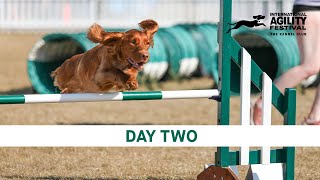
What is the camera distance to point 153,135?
10.9ft

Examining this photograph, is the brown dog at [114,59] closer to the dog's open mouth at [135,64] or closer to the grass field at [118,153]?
the dog's open mouth at [135,64]

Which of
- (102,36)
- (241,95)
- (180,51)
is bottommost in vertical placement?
(180,51)

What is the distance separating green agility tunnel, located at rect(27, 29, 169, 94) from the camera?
7.80m

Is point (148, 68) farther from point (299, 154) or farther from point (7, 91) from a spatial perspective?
point (299, 154)

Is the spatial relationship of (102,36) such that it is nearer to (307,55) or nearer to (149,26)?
(149,26)

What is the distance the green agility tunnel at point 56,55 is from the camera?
7.80 metres

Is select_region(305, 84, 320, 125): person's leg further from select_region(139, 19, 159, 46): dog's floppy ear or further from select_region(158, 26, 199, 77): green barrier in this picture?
select_region(158, 26, 199, 77): green barrier

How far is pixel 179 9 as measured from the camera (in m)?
15.9

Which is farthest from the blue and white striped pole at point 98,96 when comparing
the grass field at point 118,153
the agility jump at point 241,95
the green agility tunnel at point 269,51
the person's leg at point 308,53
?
the green agility tunnel at point 269,51

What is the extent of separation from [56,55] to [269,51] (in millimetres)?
2298

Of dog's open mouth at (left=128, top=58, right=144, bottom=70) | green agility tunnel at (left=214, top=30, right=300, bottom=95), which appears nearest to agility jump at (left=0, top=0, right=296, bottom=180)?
dog's open mouth at (left=128, top=58, right=144, bottom=70)

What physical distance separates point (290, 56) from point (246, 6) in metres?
5.17

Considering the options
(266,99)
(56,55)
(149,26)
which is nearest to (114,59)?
(149,26)

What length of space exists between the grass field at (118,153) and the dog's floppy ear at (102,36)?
98 centimetres
